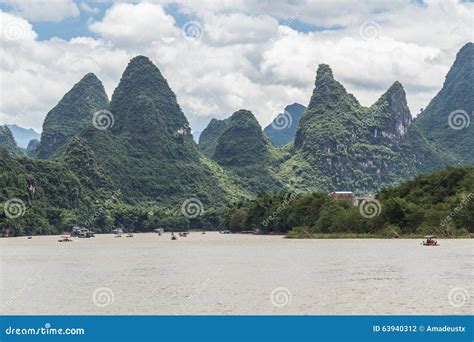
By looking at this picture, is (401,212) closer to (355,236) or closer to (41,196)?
Result: (355,236)

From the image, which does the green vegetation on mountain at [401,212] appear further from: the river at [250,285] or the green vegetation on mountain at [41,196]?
the green vegetation on mountain at [41,196]

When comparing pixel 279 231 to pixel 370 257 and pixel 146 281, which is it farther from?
pixel 146 281

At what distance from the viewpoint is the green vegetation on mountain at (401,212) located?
89.9m

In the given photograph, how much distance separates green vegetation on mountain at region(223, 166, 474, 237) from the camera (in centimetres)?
8994

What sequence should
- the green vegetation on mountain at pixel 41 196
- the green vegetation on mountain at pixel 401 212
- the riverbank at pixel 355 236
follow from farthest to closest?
the green vegetation on mountain at pixel 41 196
the green vegetation on mountain at pixel 401 212
the riverbank at pixel 355 236

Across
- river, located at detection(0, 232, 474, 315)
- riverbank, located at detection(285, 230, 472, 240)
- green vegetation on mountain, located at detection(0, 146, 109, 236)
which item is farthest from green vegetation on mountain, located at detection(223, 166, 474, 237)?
green vegetation on mountain, located at detection(0, 146, 109, 236)

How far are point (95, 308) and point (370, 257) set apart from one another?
32474 millimetres

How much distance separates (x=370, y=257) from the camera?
59.4 m

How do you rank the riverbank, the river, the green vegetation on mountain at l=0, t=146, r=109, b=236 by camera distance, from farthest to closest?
the green vegetation on mountain at l=0, t=146, r=109, b=236 < the riverbank < the river

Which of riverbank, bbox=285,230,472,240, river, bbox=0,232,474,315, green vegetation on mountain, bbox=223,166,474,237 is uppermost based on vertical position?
green vegetation on mountain, bbox=223,166,474,237

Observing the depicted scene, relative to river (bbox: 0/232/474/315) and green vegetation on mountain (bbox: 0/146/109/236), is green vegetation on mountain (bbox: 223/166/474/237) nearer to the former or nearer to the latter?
river (bbox: 0/232/474/315)

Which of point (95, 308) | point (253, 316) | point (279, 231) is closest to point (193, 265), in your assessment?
point (95, 308)

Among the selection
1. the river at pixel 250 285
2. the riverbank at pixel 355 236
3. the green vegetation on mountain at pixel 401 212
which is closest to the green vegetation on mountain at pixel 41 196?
the green vegetation on mountain at pixel 401 212
